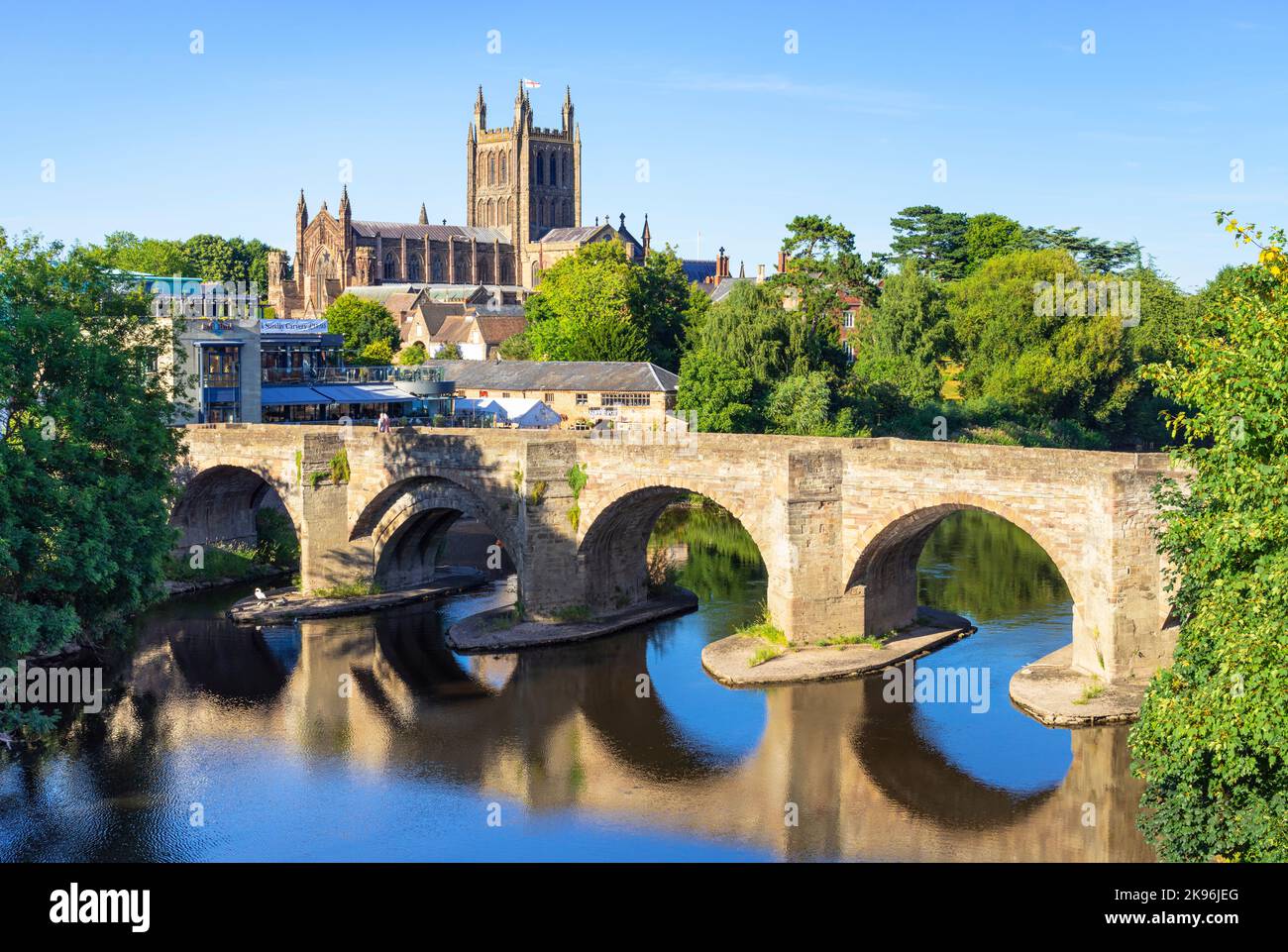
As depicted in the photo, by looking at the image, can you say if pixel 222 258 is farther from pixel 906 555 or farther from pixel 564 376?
pixel 906 555

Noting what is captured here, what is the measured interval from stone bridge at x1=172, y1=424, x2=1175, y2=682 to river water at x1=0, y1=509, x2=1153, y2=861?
108 inches

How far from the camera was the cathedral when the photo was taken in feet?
494

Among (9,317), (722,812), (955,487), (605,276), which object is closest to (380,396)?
(605,276)

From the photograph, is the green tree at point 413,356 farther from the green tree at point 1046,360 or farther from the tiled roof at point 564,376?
the green tree at point 1046,360

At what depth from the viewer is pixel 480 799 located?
95.1 feet

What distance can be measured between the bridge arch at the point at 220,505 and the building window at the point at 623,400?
22279 millimetres

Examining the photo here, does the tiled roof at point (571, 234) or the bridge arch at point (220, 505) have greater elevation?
the tiled roof at point (571, 234)

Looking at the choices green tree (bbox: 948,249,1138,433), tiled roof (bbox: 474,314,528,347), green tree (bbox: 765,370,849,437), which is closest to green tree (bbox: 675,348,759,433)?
green tree (bbox: 765,370,849,437)

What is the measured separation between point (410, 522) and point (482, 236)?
396ft

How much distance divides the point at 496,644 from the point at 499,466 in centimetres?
573

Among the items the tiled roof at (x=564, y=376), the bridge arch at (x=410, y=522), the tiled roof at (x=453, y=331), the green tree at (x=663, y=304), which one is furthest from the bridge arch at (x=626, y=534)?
the tiled roof at (x=453, y=331)

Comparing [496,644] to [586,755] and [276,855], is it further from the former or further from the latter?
[276,855]

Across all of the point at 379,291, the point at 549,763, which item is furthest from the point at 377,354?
the point at 549,763

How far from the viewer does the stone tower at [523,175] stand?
162375 mm
